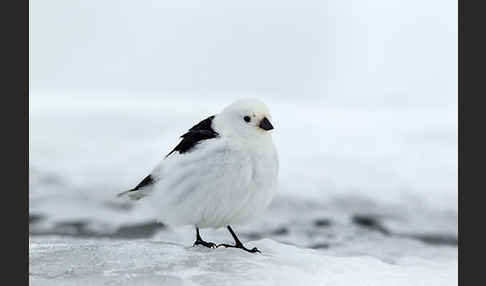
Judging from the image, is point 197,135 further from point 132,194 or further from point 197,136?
point 132,194

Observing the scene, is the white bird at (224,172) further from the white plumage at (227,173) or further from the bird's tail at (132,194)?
the bird's tail at (132,194)

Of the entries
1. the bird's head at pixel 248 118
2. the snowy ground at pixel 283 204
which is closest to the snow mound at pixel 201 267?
the snowy ground at pixel 283 204

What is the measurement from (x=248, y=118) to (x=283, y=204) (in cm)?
254

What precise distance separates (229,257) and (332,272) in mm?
559

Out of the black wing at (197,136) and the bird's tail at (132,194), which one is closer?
the black wing at (197,136)

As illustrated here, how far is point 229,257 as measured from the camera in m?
4.15

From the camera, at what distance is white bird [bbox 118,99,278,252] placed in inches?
164

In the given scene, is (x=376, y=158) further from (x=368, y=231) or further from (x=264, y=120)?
(x=264, y=120)

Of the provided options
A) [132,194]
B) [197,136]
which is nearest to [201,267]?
[197,136]

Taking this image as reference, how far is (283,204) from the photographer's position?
6699 millimetres

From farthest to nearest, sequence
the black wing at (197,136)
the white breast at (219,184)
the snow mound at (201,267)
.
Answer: the black wing at (197,136) < the white breast at (219,184) < the snow mound at (201,267)

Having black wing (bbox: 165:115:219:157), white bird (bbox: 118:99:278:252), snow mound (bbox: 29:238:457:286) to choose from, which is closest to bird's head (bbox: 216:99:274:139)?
white bird (bbox: 118:99:278:252)

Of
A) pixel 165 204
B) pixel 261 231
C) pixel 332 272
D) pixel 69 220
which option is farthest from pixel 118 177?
pixel 332 272

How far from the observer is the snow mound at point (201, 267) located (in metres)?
3.75
